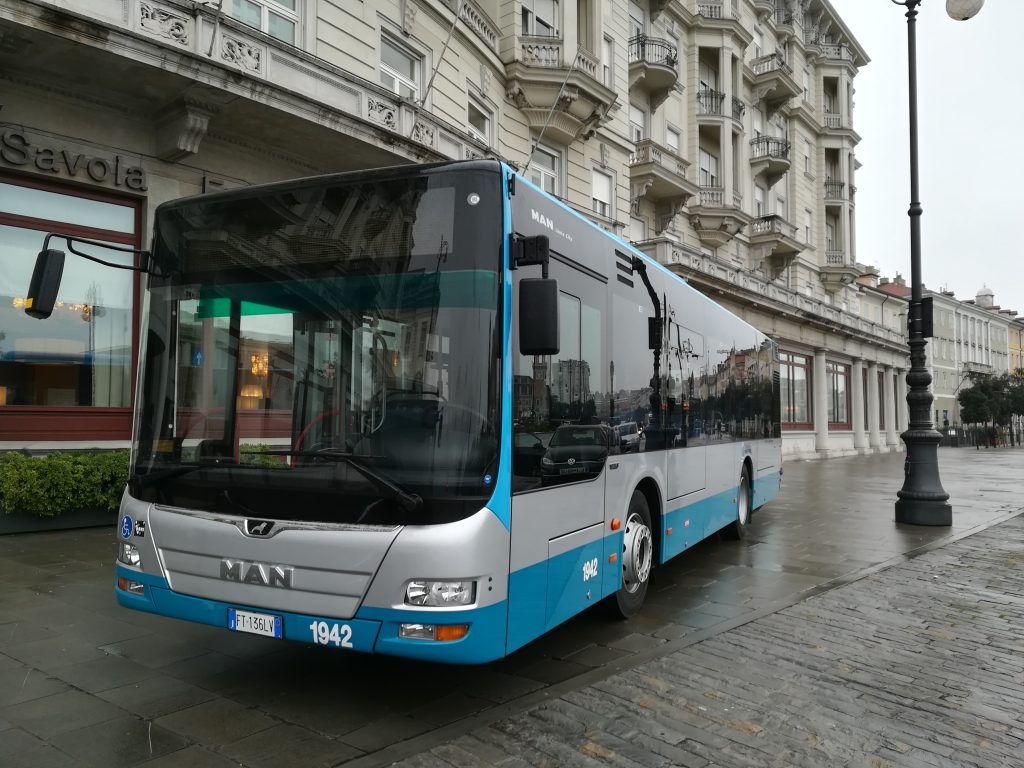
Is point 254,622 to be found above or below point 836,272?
below

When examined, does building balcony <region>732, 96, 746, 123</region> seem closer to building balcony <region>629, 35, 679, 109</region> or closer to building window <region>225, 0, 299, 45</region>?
building balcony <region>629, 35, 679, 109</region>

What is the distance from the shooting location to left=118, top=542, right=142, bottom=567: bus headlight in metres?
4.47

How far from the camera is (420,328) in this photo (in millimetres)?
3855

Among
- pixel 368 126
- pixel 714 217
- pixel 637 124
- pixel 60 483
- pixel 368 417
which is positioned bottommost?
pixel 60 483

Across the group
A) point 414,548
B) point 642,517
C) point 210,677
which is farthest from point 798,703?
point 210,677

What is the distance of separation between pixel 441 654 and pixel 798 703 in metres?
2.19

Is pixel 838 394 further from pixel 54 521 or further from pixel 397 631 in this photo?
pixel 397 631

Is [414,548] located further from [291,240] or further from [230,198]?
[230,198]

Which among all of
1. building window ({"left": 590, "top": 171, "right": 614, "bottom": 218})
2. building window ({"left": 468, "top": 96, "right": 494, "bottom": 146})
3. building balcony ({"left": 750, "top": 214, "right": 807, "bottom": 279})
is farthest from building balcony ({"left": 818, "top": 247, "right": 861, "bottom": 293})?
building window ({"left": 468, "top": 96, "right": 494, "bottom": 146})

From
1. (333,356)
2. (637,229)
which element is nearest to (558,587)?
(333,356)

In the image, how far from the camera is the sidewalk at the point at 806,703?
12.1ft

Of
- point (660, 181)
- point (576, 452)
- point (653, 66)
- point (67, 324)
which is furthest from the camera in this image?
point (660, 181)

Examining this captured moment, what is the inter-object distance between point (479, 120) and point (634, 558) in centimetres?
1416

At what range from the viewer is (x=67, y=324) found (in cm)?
1073
